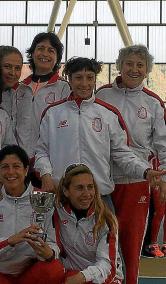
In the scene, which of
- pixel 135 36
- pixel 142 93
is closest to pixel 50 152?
pixel 142 93

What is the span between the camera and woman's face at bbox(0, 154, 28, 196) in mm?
3061

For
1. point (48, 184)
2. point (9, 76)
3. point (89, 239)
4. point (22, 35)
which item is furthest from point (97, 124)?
point (22, 35)

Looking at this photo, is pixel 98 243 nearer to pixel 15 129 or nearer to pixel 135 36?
pixel 15 129

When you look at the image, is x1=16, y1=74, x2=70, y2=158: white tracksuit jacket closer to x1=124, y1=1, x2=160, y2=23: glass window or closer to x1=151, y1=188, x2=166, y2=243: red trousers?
x1=151, y1=188, x2=166, y2=243: red trousers

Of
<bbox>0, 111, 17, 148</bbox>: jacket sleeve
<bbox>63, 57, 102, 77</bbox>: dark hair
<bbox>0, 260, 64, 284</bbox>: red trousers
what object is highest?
<bbox>63, 57, 102, 77</bbox>: dark hair

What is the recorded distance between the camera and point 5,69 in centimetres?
368

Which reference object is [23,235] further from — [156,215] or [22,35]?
[22,35]

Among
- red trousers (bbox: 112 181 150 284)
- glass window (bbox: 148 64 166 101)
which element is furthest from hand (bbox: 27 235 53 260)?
glass window (bbox: 148 64 166 101)

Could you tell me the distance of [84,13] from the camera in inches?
610

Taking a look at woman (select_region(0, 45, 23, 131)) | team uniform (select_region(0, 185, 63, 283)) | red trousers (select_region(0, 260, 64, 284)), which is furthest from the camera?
woman (select_region(0, 45, 23, 131))

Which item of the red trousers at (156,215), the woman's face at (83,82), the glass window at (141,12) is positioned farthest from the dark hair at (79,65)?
the glass window at (141,12)

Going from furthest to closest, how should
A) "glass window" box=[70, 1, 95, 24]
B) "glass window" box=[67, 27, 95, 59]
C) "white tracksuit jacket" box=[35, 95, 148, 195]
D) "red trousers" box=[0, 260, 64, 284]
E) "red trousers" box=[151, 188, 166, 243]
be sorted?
"glass window" box=[70, 1, 95, 24] → "glass window" box=[67, 27, 95, 59] → "red trousers" box=[151, 188, 166, 243] → "white tracksuit jacket" box=[35, 95, 148, 195] → "red trousers" box=[0, 260, 64, 284]

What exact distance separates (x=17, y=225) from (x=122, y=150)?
0.76 m

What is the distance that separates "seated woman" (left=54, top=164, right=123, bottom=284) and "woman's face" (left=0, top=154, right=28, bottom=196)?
0.23m
